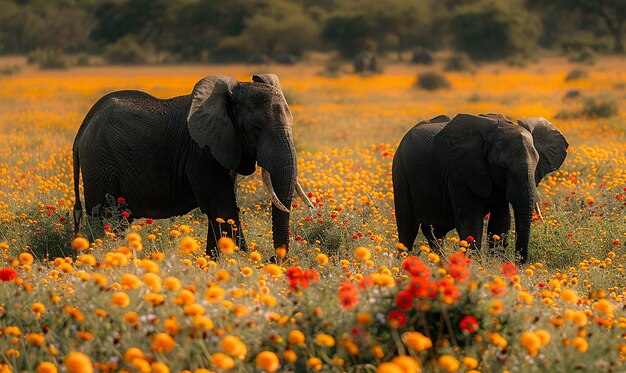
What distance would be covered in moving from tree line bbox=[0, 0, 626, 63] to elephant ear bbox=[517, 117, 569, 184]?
1850 inches

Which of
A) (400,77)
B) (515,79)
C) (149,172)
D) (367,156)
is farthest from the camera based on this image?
(400,77)

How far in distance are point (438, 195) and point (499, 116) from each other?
0.97 metres

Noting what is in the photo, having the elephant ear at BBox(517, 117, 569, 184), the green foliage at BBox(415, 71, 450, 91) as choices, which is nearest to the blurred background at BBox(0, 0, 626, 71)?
the green foliage at BBox(415, 71, 450, 91)

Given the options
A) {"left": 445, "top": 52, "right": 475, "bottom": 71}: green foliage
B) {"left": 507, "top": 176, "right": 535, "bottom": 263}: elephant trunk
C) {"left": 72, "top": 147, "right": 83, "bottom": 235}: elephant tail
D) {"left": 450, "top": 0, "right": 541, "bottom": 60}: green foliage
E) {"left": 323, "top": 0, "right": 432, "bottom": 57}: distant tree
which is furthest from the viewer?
{"left": 323, "top": 0, "right": 432, "bottom": 57}: distant tree

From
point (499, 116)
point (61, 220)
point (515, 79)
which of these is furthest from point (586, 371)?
point (515, 79)

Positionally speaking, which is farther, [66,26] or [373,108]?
[66,26]

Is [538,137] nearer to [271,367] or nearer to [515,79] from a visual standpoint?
[271,367]

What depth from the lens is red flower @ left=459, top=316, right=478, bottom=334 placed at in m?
4.92

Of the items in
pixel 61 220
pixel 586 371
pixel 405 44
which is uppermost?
pixel 586 371

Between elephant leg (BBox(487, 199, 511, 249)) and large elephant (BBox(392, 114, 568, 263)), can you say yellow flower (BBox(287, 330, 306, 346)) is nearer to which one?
large elephant (BBox(392, 114, 568, 263))

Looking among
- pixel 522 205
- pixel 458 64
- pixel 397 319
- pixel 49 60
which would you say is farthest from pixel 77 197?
pixel 49 60

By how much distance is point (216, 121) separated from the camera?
359 inches

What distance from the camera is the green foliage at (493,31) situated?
57.1m

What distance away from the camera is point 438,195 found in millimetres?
10195
